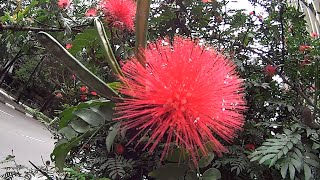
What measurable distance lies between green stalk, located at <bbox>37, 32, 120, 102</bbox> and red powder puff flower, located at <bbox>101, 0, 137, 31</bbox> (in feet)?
1.50

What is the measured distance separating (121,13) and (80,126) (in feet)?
1.41

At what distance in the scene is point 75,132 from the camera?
0.70 metres

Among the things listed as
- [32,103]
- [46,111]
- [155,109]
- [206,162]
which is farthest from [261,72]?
[32,103]

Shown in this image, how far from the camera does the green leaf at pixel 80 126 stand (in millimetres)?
686

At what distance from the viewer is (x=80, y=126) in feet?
2.28

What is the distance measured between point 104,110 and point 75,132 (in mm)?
68

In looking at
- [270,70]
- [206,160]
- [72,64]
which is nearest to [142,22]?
[72,64]

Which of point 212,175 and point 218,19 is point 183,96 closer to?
point 212,175

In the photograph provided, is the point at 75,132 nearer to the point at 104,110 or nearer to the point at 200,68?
the point at 104,110

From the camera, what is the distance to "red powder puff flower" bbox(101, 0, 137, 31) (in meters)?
1.03

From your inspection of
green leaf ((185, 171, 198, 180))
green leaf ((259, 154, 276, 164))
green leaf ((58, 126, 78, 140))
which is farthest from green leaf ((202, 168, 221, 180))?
green leaf ((58, 126, 78, 140))

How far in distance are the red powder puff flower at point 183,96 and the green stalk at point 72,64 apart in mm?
35

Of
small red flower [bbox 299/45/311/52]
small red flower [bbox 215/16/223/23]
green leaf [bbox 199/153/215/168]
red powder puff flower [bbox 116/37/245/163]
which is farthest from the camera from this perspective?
small red flower [bbox 215/16/223/23]

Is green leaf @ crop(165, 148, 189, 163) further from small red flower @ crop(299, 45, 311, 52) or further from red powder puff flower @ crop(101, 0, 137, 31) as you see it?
small red flower @ crop(299, 45, 311, 52)
